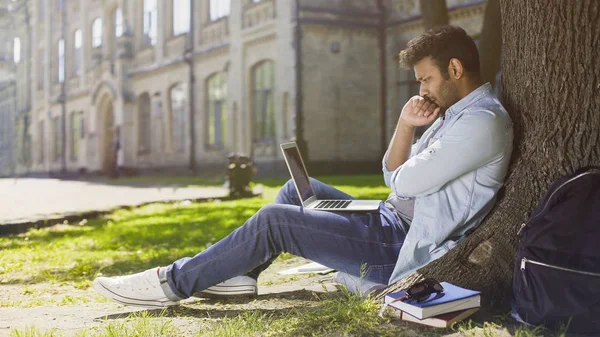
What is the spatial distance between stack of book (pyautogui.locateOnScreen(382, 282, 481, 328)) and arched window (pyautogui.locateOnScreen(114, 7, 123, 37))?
2917 cm

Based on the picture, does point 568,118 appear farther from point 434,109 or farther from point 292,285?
point 292,285

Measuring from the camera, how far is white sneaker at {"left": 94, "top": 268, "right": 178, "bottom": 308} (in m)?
3.46

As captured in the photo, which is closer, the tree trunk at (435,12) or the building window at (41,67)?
the tree trunk at (435,12)

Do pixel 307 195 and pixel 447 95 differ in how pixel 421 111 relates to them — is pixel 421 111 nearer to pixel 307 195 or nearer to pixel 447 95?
pixel 447 95

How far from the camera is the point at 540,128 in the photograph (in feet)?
10.4

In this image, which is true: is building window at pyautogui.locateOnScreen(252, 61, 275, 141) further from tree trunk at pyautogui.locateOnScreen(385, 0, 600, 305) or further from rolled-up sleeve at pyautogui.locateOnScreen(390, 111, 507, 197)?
rolled-up sleeve at pyautogui.locateOnScreen(390, 111, 507, 197)

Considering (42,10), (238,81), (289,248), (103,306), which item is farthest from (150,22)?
(289,248)

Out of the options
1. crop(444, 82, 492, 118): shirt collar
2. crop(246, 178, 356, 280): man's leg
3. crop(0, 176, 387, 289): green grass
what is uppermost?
crop(444, 82, 492, 118): shirt collar

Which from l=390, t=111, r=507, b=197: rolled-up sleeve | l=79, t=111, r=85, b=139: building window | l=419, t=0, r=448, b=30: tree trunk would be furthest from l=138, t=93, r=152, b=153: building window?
l=390, t=111, r=507, b=197: rolled-up sleeve

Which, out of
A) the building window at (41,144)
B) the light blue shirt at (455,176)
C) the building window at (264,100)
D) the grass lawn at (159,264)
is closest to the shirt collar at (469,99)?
the light blue shirt at (455,176)

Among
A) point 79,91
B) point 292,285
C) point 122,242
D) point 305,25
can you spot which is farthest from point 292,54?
point 79,91

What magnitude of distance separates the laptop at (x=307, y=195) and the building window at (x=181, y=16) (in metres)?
22.5

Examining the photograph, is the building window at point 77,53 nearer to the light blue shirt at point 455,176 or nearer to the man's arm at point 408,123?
the man's arm at point 408,123

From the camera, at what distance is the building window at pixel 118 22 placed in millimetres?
30544
